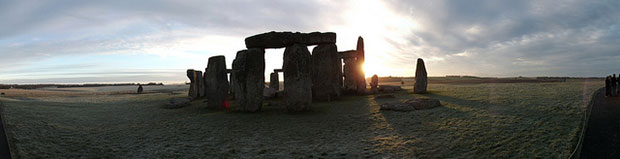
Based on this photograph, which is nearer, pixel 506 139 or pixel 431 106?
pixel 506 139

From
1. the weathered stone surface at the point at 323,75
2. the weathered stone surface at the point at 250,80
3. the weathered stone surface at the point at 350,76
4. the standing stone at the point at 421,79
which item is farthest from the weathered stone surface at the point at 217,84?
the standing stone at the point at 421,79

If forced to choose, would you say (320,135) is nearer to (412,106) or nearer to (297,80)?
(297,80)

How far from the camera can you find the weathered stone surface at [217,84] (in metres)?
11.7

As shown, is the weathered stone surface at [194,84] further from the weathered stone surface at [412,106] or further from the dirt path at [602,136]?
the dirt path at [602,136]

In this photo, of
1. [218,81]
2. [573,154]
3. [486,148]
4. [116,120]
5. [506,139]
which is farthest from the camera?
[218,81]

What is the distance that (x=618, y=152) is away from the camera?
4609 millimetres

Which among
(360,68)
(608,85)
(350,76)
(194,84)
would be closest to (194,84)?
(194,84)

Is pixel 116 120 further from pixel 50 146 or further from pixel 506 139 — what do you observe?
pixel 506 139

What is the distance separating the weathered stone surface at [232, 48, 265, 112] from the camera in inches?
400

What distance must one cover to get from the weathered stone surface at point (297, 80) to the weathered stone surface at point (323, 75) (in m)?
4.09

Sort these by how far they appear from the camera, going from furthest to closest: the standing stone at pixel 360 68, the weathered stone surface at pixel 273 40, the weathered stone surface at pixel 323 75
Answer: the standing stone at pixel 360 68 < the weathered stone surface at pixel 323 75 < the weathered stone surface at pixel 273 40

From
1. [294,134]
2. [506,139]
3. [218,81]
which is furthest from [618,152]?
[218,81]

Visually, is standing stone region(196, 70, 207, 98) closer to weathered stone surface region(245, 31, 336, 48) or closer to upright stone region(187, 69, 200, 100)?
upright stone region(187, 69, 200, 100)

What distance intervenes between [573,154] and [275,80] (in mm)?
18237
